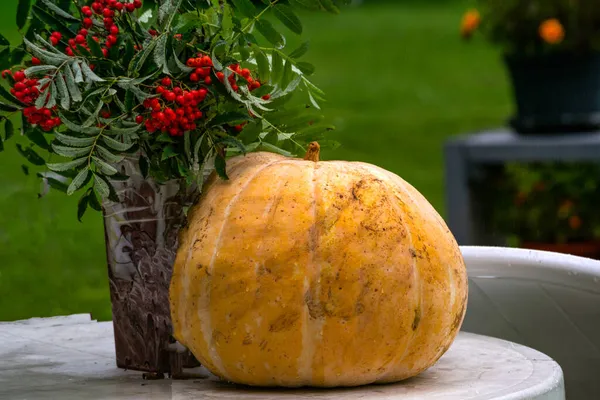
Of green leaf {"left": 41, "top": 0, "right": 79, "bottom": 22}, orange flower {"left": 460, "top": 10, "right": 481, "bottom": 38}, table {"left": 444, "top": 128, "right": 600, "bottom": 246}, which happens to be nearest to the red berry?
green leaf {"left": 41, "top": 0, "right": 79, "bottom": 22}

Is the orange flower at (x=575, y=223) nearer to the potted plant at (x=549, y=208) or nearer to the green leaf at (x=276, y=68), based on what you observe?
the potted plant at (x=549, y=208)

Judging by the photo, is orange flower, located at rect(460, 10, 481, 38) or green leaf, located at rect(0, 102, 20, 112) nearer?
green leaf, located at rect(0, 102, 20, 112)

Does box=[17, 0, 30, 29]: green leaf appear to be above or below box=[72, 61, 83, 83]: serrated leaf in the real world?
above

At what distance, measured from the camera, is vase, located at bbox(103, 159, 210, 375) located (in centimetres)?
146

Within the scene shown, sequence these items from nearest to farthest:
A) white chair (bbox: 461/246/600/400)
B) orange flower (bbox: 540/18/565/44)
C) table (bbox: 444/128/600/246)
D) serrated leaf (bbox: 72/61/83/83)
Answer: serrated leaf (bbox: 72/61/83/83) < white chair (bbox: 461/246/600/400) < table (bbox: 444/128/600/246) < orange flower (bbox: 540/18/565/44)

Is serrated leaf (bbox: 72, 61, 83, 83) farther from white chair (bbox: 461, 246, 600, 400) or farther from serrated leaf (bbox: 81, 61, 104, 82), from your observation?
white chair (bbox: 461, 246, 600, 400)

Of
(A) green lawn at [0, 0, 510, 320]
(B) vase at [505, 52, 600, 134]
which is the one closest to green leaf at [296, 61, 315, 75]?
(A) green lawn at [0, 0, 510, 320]

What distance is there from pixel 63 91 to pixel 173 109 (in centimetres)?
14

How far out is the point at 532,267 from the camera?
1.83 metres

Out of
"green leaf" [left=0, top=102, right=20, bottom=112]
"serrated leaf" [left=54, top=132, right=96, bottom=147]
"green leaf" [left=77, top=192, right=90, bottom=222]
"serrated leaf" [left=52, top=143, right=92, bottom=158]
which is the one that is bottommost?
"green leaf" [left=77, top=192, right=90, bottom=222]

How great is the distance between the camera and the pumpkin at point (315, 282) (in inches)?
51.1

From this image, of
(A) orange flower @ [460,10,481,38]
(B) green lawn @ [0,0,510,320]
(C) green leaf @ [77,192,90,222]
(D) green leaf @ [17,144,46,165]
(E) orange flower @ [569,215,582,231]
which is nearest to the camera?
(C) green leaf @ [77,192,90,222]

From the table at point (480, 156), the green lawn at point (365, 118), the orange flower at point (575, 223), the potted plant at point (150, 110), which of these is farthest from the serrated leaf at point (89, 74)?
the orange flower at point (575, 223)

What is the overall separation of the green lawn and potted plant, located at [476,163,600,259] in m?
0.84
